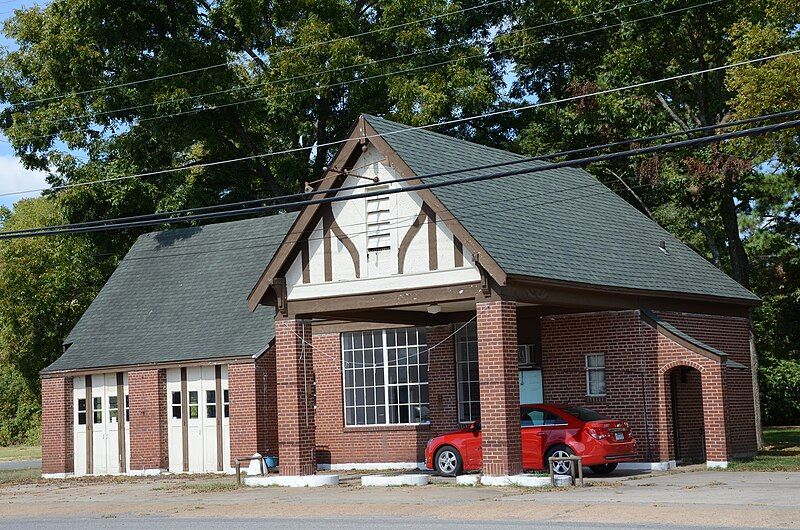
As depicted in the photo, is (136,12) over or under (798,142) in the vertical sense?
over

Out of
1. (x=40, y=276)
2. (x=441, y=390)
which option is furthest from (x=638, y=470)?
(x=40, y=276)

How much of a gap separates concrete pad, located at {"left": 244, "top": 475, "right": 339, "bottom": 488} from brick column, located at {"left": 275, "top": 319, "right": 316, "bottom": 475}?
1.04ft

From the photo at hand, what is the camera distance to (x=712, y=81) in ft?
126

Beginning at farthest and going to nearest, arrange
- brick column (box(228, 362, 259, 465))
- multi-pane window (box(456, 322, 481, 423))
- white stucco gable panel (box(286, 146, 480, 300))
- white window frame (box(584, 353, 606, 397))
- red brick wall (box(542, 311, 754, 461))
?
brick column (box(228, 362, 259, 465))
multi-pane window (box(456, 322, 481, 423))
white window frame (box(584, 353, 606, 397))
red brick wall (box(542, 311, 754, 461))
white stucco gable panel (box(286, 146, 480, 300))

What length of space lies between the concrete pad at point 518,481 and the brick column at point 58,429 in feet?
55.5

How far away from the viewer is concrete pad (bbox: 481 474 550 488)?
76.2 ft

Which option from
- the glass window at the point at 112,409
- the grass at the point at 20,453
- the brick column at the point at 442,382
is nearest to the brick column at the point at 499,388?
the brick column at the point at 442,382

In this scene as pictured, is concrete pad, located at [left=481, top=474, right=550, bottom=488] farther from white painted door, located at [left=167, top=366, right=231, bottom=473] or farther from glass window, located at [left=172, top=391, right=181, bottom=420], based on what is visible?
glass window, located at [left=172, top=391, right=181, bottom=420]

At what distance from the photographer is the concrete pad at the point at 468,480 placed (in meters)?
24.2

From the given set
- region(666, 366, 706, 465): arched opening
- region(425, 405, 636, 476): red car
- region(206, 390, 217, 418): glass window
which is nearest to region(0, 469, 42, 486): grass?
region(206, 390, 217, 418): glass window

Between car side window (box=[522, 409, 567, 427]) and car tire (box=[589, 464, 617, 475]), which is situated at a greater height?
car side window (box=[522, 409, 567, 427])

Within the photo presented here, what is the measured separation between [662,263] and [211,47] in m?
21.1

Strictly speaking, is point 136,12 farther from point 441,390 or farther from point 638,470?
point 638,470

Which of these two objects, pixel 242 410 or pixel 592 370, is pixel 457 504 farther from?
pixel 242 410
